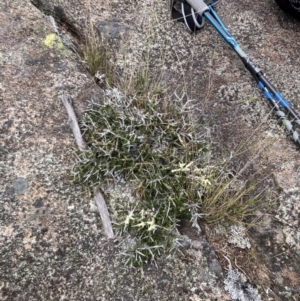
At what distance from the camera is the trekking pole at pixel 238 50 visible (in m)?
3.27

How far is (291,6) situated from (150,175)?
7.50 feet

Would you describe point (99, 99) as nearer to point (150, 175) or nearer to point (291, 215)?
point (150, 175)

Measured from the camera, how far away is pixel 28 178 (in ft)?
8.86

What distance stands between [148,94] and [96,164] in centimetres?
69

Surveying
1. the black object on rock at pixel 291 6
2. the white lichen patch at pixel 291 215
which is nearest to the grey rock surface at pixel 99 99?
the white lichen patch at pixel 291 215

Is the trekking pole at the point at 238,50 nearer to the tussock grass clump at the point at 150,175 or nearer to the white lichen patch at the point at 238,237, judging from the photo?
the tussock grass clump at the point at 150,175

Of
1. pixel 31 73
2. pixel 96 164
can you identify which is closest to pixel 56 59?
pixel 31 73

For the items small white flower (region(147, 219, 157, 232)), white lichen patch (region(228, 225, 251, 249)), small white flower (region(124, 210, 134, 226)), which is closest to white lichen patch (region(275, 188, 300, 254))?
white lichen patch (region(228, 225, 251, 249))

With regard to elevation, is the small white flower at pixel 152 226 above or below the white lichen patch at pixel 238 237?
below

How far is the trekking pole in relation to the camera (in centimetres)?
327

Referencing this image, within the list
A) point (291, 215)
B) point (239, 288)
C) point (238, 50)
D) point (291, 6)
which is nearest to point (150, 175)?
point (239, 288)

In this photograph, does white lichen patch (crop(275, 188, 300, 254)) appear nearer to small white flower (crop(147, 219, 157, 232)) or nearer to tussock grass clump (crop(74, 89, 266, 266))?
tussock grass clump (crop(74, 89, 266, 266))

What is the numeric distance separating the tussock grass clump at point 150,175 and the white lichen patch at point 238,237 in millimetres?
97

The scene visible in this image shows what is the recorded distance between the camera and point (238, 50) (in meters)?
3.59
